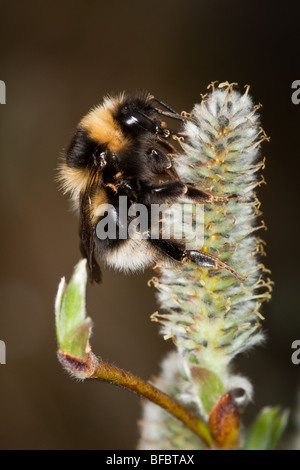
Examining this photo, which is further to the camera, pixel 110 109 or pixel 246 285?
pixel 110 109

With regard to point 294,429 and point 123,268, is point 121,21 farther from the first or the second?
point 294,429

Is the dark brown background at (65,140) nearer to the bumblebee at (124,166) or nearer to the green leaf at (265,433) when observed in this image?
the green leaf at (265,433)

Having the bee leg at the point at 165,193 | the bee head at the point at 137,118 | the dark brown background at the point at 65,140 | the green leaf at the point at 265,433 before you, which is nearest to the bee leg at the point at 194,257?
the bee leg at the point at 165,193

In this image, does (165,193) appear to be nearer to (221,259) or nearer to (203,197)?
(203,197)

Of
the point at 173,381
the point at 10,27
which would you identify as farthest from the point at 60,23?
the point at 173,381

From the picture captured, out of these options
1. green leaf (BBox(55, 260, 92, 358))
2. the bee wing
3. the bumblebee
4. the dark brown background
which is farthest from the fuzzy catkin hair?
the dark brown background

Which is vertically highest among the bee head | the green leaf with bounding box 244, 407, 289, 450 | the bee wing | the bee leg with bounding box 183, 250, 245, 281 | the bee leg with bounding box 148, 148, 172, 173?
the bee head

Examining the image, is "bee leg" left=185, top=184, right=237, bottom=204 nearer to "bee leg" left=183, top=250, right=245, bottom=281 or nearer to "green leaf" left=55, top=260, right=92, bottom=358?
"bee leg" left=183, top=250, right=245, bottom=281

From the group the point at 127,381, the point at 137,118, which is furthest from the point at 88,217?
the point at 127,381
